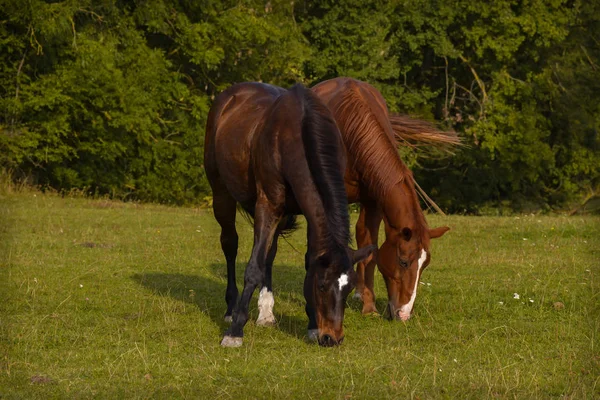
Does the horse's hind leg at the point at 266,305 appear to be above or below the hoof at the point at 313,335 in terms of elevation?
below

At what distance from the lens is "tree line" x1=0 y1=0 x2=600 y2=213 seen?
2558cm

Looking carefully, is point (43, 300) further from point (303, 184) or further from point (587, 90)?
point (587, 90)

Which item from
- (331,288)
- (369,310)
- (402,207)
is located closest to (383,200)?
(402,207)

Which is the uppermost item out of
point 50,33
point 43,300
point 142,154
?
point 43,300

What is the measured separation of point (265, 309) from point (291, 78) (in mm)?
22886

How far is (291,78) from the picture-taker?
31.1 meters

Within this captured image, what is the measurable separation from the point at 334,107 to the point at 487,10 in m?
24.3

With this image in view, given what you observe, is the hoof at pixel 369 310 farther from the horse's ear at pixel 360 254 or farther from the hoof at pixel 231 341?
the hoof at pixel 231 341

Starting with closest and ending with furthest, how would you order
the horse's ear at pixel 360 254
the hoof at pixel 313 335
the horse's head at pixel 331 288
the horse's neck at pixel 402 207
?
1. the horse's head at pixel 331 288
2. the horse's ear at pixel 360 254
3. the hoof at pixel 313 335
4. the horse's neck at pixel 402 207

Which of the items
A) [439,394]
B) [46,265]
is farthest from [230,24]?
[439,394]

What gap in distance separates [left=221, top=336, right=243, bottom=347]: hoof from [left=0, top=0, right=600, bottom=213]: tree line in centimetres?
1778

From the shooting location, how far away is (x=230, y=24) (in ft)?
91.6

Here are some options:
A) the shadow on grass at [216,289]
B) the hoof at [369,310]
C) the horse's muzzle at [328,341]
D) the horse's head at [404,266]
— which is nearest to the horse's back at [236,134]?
the shadow on grass at [216,289]

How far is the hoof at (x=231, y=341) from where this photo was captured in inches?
301
